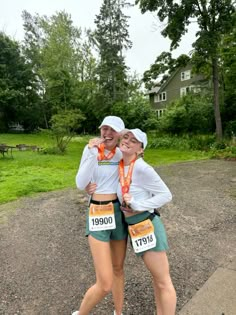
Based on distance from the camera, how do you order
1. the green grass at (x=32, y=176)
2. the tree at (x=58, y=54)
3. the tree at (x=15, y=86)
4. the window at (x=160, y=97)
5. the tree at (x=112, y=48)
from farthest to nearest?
the window at (x=160, y=97) < the tree at (x=58, y=54) < the tree at (x=15, y=86) < the tree at (x=112, y=48) < the green grass at (x=32, y=176)

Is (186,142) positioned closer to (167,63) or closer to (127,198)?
(167,63)

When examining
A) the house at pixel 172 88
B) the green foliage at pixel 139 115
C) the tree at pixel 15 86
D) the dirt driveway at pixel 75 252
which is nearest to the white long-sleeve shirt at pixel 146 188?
the dirt driveway at pixel 75 252

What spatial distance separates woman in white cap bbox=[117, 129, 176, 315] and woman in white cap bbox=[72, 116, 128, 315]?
0.24 feet

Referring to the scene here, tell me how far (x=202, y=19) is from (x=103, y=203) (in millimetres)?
15289

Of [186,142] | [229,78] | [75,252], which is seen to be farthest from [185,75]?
[75,252]

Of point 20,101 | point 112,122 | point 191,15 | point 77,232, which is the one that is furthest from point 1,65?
point 112,122

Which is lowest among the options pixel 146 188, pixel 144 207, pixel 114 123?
pixel 144 207

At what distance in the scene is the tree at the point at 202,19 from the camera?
14.1m

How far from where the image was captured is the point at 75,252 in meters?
3.36

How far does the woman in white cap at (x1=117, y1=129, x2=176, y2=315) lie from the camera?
172 cm

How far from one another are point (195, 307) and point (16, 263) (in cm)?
197

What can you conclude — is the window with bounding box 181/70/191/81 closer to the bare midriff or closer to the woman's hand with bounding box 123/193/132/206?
the bare midriff

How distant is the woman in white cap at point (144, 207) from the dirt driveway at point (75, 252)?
0.68 m

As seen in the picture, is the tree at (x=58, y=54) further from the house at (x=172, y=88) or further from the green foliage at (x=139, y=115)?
the house at (x=172, y=88)
